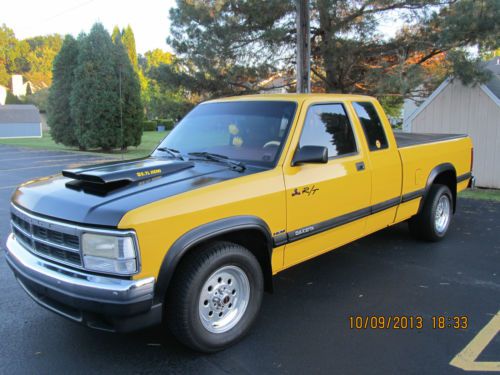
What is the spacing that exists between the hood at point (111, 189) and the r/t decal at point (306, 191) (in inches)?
15.2

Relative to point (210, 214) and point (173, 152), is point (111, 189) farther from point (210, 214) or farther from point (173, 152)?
point (173, 152)

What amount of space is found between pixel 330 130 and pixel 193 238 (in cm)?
204

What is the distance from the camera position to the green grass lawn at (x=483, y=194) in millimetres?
A: 8920

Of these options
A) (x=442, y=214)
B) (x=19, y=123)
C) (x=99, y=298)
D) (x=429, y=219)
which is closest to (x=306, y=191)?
(x=99, y=298)

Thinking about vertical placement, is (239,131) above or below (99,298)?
above

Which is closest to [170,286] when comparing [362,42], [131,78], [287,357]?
[287,357]

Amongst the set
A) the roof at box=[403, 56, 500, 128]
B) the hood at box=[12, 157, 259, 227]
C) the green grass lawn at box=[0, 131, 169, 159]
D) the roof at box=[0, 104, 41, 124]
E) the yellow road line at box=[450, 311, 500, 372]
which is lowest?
the yellow road line at box=[450, 311, 500, 372]

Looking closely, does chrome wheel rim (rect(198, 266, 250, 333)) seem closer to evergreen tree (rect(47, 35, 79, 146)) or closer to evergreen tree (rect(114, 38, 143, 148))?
evergreen tree (rect(114, 38, 143, 148))

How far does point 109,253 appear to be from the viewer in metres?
2.74

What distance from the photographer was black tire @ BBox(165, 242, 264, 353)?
299 cm

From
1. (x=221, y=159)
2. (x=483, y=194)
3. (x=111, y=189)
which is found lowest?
(x=483, y=194)

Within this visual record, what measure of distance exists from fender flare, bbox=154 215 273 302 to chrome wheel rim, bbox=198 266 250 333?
1.06 feet

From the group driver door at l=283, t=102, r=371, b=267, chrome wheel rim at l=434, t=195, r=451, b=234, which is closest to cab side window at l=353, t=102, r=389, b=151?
driver door at l=283, t=102, r=371, b=267

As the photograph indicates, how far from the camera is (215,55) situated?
1302 cm
